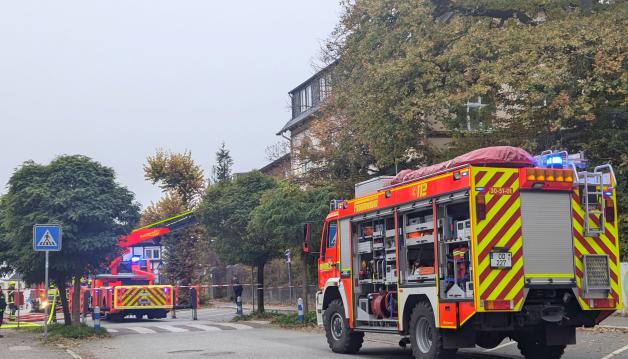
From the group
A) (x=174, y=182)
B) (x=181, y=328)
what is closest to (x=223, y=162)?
(x=174, y=182)

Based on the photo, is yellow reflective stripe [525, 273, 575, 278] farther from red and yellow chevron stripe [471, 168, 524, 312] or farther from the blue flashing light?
the blue flashing light

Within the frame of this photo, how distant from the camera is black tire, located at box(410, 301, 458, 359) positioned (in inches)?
508

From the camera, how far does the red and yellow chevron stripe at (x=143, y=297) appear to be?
Answer: 32.0 meters

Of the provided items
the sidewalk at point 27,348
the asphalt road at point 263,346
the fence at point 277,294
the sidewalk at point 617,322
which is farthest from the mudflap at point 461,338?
the fence at point 277,294

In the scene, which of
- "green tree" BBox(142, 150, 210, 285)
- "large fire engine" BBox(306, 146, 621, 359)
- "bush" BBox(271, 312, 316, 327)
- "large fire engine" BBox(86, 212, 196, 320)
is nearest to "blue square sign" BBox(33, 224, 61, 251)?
"bush" BBox(271, 312, 316, 327)

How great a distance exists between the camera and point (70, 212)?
72.8ft

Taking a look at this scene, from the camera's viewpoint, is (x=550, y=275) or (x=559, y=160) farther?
(x=559, y=160)

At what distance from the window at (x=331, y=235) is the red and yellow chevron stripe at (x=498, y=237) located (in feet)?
17.5

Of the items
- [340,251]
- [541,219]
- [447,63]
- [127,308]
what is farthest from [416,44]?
[127,308]

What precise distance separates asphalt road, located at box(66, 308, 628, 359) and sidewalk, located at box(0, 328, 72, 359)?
52cm

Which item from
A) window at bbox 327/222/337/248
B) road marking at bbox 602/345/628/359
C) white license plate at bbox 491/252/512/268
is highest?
window at bbox 327/222/337/248

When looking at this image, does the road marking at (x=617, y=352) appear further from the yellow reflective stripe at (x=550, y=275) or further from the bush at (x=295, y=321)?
the bush at (x=295, y=321)

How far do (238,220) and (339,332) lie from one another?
45.3 feet

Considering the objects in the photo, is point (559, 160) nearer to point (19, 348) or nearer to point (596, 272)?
point (596, 272)
